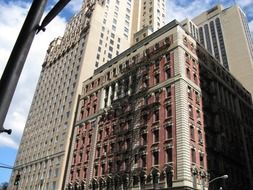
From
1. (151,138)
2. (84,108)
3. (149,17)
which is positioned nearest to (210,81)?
(151,138)

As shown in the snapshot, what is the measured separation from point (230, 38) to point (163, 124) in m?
107

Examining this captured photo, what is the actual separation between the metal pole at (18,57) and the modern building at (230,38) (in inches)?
4389

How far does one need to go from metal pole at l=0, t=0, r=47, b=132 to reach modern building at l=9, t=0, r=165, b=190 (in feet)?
201

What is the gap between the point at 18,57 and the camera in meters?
3.20

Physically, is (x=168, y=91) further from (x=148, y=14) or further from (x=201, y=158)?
(x=148, y=14)

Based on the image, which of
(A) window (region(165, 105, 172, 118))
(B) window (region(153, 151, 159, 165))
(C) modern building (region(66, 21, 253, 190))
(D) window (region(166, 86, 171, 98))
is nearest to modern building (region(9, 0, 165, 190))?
(C) modern building (region(66, 21, 253, 190))

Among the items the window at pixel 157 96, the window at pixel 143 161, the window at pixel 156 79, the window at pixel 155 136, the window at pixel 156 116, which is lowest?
the window at pixel 143 161

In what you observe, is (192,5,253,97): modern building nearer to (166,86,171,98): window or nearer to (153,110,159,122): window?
(166,86,171,98): window

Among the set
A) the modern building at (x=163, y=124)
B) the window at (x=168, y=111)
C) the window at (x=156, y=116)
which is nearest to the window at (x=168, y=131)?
the modern building at (x=163, y=124)

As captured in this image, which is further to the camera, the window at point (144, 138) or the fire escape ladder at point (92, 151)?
the fire escape ladder at point (92, 151)

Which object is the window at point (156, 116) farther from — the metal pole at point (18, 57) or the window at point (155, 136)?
the metal pole at point (18, 57)

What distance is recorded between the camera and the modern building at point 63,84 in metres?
68.6

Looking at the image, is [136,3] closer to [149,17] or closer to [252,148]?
[149,17]

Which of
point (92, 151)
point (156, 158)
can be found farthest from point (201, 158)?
point (92, 151)
